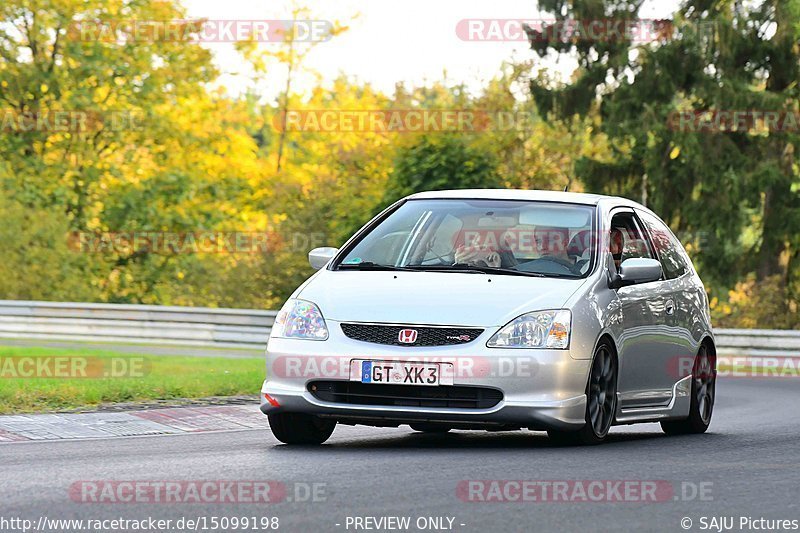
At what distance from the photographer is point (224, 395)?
579 inches

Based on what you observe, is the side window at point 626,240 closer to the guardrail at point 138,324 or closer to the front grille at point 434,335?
the front grille at point 434,335

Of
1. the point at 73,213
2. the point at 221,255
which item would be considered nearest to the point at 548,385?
the point at 221,255

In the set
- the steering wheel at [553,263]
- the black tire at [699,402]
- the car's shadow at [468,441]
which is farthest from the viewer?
the black tire at [699,402]

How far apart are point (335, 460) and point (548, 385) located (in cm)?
141

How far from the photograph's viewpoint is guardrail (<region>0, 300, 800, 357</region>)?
26.7 meters

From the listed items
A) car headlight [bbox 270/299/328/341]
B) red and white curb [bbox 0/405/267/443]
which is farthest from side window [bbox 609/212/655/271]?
red and white curb [bbox 0/405/267/443]

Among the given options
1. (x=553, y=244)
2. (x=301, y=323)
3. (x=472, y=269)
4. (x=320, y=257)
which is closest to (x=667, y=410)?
(x=553, y=244)

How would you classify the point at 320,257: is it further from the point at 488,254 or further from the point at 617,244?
the point at 617,244

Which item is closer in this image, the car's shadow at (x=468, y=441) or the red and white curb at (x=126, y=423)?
the car's shadow at (x=468, y=441)

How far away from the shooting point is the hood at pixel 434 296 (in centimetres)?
959

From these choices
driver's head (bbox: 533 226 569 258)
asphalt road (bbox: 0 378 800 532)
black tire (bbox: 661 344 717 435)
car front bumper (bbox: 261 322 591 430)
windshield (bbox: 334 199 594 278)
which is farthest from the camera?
black tire (bbox: 661 344 717 435)

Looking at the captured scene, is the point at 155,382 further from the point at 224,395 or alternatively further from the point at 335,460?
the point at 335,460

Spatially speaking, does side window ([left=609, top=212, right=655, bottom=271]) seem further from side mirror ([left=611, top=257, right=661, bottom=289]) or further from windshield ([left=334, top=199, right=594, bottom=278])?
windshield ([left=334, top=199, right=594, bottom=278])

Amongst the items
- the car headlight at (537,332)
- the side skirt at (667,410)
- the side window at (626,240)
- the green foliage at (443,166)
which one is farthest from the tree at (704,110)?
the car headlight at (537,332)
